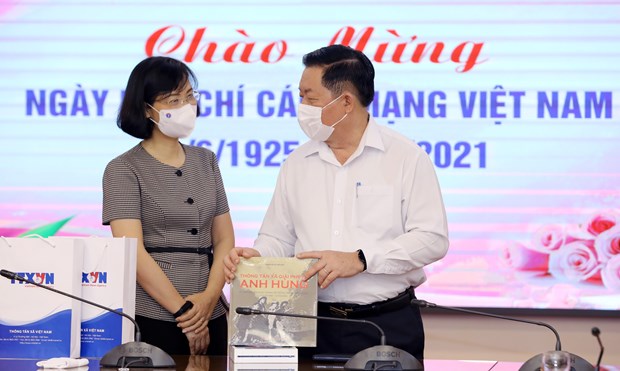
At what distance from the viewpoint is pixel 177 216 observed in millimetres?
3357

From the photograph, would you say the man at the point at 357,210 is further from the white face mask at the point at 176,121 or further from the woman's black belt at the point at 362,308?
the white face mask at the point at 176,121

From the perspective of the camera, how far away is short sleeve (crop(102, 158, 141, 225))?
3307mm

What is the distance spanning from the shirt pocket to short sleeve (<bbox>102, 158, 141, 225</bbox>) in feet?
2.44

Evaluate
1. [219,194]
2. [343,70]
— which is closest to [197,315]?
[219,194]

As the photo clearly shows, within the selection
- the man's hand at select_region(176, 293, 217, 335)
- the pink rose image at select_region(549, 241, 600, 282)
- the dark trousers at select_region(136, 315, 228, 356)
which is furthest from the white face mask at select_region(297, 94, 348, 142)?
the pink rose image at select_region(549, 241, 600, 282)

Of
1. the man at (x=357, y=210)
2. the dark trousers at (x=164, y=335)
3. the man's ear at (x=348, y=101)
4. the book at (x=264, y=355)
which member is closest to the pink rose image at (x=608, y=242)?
the man at (x=357, y=210)

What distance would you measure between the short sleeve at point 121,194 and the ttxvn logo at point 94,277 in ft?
1.48

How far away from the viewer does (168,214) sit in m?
3.35

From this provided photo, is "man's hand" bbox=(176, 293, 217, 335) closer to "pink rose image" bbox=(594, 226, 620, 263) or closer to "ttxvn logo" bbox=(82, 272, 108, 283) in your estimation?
"ttxvn logo" bbox=(82, 272, 108, 283)

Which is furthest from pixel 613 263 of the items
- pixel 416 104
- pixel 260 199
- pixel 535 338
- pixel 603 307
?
pixel 260 199

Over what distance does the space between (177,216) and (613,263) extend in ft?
6.62

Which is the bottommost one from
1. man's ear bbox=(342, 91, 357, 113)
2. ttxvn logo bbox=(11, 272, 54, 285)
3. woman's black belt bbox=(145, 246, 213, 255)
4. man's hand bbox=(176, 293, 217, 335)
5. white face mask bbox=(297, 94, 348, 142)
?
man's hand bbox=(176, 293, 217, 335)

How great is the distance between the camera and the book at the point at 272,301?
2.84 m

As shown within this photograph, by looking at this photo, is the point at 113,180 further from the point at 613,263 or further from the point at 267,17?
the point at 613,263
